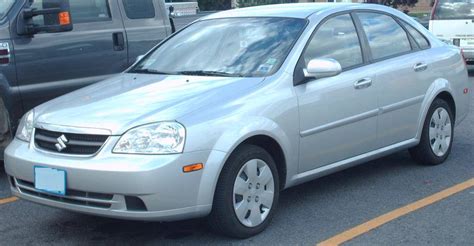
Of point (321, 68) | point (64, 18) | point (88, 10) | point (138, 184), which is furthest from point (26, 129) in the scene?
point (88, 10)

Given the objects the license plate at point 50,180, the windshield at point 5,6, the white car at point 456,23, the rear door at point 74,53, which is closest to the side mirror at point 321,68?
the license plate at point 50,180

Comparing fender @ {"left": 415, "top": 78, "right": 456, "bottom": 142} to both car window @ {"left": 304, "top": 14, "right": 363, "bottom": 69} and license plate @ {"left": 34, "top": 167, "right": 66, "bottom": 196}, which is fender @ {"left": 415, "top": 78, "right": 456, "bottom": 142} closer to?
car window @ {"left": 304, "top": 14, "right": 363, "bottom": 69}

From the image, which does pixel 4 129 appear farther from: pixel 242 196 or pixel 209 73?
pixel 242 196

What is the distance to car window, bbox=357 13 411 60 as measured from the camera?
19.6 feet

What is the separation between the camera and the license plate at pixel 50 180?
4352 millimetres

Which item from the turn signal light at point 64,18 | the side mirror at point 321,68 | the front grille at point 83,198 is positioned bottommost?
the front grille at point 83,198

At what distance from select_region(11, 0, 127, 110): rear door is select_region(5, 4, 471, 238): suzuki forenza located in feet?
3.75

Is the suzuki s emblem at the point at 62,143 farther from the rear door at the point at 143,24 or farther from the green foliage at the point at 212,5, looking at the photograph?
the green foliage at the point at 212,5

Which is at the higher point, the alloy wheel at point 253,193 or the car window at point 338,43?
the car window at point 338,43

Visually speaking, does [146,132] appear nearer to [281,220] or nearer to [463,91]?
[281,220]

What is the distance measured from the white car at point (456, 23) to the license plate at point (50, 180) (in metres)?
11.6

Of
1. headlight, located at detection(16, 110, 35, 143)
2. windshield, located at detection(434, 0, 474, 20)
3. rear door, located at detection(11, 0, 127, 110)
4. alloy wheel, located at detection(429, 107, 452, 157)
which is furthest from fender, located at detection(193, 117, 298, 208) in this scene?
Answer: windshield, located at detection(434, 0, 474, 20)

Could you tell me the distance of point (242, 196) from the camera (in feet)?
15.1

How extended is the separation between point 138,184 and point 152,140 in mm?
285
